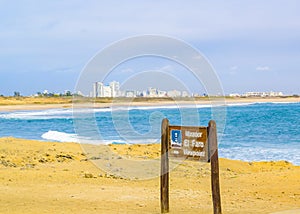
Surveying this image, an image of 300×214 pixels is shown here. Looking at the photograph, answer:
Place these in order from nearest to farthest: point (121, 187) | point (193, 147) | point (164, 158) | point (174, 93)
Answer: point (193, 147) → point (164, 158) → point (174, 93) → point (121, 187)

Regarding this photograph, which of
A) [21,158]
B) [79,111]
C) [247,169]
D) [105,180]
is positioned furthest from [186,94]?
[79,111]

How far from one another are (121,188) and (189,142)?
12.5ft

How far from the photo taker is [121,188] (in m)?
11.3

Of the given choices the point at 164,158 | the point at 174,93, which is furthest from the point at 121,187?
the point at 164,158

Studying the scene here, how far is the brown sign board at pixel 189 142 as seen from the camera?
25.3 ft

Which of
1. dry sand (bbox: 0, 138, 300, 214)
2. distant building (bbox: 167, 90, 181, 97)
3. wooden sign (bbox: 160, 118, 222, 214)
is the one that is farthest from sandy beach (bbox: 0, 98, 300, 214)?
distant building (bbox: 167, 90, 181, 97)

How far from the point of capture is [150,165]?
50.2 ft

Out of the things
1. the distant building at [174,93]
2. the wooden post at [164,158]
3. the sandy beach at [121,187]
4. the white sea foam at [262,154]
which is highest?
the distant building at [174,93]

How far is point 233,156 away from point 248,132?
52.2 ft

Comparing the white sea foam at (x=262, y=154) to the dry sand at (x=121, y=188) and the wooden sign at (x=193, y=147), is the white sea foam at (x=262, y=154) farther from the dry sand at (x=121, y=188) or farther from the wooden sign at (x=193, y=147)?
the wooden sign at (x=193, y=147)

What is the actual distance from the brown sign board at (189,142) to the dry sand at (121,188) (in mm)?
1284

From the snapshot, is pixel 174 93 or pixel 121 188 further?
pixel 121 188

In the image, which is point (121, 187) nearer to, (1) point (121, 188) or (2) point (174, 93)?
(1) point (121, 188)

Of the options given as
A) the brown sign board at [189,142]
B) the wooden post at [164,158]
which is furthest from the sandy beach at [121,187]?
the brown sign board at [189,142]
